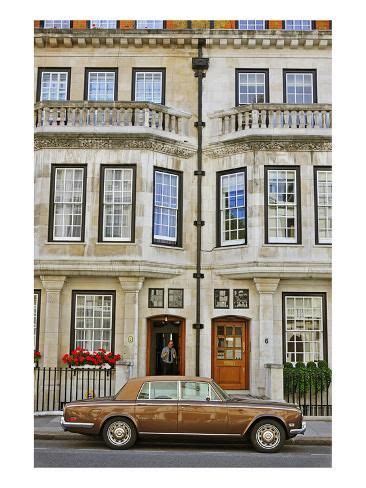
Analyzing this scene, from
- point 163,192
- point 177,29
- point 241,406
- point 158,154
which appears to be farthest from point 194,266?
point 177,29

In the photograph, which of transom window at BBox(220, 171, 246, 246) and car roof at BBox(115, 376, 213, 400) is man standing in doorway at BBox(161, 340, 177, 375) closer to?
transom window at BBox(220, 171, 246, 246)

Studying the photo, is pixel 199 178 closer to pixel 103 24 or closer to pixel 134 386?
pixel 103 24

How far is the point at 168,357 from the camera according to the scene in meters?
15.9

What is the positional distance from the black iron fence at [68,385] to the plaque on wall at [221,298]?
3561mm

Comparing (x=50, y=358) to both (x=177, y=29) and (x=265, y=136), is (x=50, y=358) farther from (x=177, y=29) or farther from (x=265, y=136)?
(x=177, y=29)

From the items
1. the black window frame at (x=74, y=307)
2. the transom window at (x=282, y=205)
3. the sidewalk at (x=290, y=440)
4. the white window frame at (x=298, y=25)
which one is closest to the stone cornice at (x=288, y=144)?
the transom window at (x=282, y=205)

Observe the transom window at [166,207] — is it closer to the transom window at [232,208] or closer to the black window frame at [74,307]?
the transom window at [232,208]

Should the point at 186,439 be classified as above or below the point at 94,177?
below

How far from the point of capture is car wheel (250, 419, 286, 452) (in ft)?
35.1

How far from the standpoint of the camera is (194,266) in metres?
16.2

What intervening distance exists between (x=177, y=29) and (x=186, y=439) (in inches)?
475

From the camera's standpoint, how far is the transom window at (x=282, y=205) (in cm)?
1566

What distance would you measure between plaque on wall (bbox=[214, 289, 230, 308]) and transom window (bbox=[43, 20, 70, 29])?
9.47m

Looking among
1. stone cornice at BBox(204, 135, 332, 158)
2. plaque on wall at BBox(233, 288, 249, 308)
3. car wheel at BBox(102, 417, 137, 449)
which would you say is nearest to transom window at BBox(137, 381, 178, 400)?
car wheel at BBox(102, 417, 137, 449)
